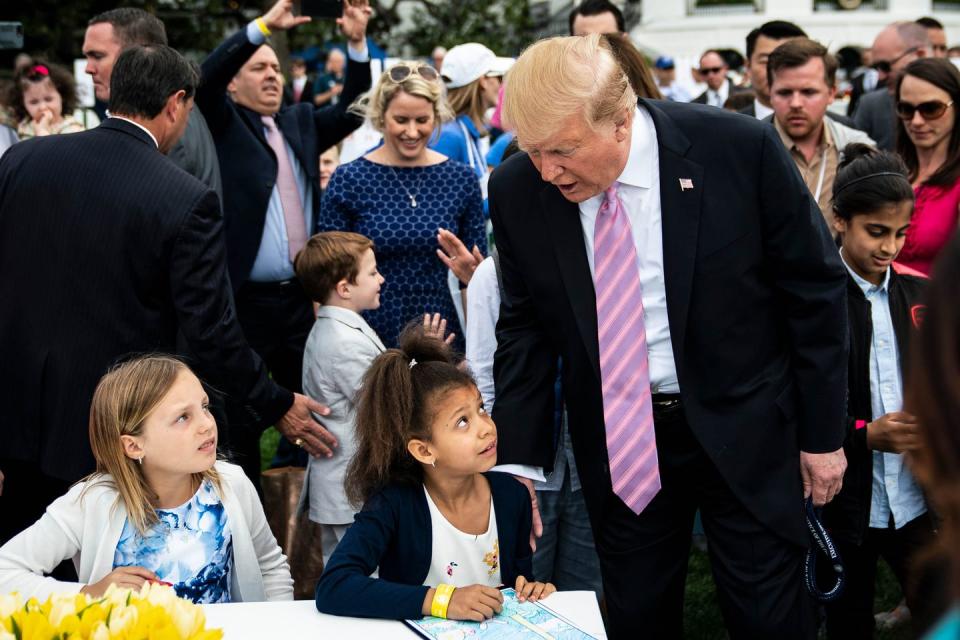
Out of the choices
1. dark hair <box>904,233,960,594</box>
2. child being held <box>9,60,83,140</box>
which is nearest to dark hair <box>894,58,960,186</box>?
dark hair <box>904,233,960,594</box>

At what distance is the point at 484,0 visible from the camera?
24484mm

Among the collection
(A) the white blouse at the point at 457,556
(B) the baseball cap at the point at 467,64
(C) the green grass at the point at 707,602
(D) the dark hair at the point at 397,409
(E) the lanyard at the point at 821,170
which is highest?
(B) the baseball cap at the point at 467,64

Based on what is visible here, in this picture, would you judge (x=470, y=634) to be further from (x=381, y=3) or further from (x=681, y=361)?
(x=381, y=3)

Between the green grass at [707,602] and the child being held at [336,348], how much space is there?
4.82ft

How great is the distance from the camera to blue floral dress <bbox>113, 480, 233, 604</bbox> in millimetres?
2953

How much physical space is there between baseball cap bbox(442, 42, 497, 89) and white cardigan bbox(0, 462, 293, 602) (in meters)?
3.59

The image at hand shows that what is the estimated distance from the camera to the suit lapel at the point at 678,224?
110 inches

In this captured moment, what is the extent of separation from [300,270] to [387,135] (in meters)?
0.89

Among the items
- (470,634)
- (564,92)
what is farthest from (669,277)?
(470,634)

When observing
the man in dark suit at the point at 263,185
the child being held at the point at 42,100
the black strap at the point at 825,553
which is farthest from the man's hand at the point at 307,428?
the child being held at the point at 42,100

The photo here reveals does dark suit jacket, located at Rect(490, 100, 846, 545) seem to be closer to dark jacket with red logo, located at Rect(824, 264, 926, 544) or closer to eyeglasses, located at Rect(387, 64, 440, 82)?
dark jacket with red logo, located at Rect(824, 264, 926, 544)

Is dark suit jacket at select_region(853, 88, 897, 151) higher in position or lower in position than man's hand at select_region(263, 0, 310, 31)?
lower

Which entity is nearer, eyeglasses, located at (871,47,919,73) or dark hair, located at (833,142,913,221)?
dark hair, located at (833,142,913,221)

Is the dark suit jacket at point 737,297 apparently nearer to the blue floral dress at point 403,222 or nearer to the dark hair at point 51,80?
the blue floral dress at point 403,222
